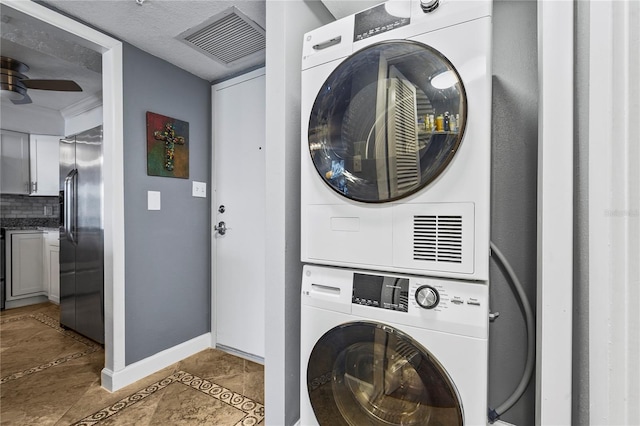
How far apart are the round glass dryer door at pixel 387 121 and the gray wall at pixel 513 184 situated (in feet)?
1.90

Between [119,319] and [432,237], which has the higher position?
[432,237]

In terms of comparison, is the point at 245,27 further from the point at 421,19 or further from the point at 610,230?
the point at 610,230

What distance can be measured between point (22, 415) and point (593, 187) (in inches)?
108

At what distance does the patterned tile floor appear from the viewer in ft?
5.55

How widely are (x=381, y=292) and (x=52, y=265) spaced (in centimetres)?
441

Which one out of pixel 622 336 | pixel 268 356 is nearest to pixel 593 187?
pixel 622 336

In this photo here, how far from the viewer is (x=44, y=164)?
3.96 meters

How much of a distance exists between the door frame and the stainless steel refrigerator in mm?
482

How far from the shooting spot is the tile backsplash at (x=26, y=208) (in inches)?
157

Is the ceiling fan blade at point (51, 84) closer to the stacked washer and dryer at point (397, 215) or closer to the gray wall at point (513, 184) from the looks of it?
the stacked washer and dryer at point (397, 215)

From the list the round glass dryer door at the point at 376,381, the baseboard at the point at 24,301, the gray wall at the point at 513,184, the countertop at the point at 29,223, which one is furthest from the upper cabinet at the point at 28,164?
the gray wall at the point at 513,184

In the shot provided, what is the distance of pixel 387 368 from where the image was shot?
1.01 m

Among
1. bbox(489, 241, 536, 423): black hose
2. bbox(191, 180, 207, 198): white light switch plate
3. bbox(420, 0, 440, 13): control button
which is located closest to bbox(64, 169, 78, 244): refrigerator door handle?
bbox(191, 180, 207, 198): white light switch plate

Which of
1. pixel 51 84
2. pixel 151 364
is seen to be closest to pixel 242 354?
pixel 151 364
